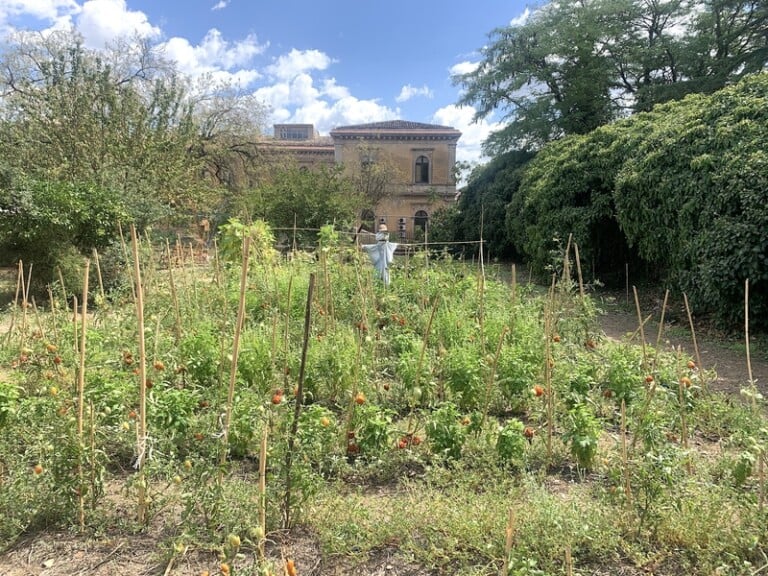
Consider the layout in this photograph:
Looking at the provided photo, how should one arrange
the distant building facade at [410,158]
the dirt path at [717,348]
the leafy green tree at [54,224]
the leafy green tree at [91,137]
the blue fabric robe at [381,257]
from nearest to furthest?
the dirt path at [717,348] < the blue fabric robe at [381,257] < the leafy green tree at [54,224] < the leafy green tree at [91,137] < the distant building facade at [410,158]

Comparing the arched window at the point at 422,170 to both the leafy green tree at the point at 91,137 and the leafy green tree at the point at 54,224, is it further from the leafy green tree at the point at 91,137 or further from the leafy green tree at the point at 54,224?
the leafy green tree at the point at 54,224

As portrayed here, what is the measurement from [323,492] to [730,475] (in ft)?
6.16

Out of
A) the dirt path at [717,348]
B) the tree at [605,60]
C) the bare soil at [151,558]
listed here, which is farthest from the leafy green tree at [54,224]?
the tree at [605,60]

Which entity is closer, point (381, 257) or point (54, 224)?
point (381, 257)

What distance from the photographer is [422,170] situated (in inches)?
1126

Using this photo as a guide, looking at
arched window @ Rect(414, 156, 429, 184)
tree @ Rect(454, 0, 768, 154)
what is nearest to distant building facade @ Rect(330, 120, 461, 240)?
arched window @ Rect(414, 156, 429, 184)

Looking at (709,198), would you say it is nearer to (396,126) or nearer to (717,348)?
(717,348)

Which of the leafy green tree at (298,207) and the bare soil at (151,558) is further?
the leafy green tree at (298,207)

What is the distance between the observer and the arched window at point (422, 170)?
28.5 meters

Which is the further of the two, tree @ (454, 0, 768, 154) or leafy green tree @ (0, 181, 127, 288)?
tree @ (454, 0, 768, 154)

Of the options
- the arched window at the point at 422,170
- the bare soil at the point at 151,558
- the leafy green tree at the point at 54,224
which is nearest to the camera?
the bare soil at the point at 151,558

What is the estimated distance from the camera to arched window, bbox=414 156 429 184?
93.4ft

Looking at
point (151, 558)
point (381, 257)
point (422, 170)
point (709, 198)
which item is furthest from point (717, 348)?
point (422, 170)

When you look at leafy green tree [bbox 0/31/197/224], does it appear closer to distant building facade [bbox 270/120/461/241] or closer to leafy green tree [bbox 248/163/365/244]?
leafy green tree [bbox 248/163/365/244]
